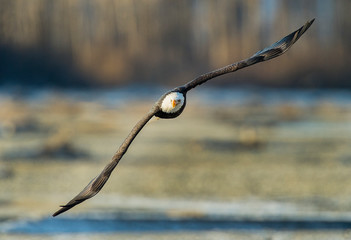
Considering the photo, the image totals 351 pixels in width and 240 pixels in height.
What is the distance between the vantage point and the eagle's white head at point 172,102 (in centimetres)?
838

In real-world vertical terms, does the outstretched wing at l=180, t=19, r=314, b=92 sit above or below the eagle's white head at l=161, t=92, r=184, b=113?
above

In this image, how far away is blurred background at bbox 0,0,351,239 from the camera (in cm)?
1069

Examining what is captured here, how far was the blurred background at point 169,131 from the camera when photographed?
35.1 feet

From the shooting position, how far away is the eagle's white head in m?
8.38

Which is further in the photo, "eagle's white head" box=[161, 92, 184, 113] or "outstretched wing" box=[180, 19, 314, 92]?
"eagle's white head" box=[161, 92, 184, 113]

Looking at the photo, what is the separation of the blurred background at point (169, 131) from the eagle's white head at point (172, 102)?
20.1 inches

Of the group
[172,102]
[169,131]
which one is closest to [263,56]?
[172,102]

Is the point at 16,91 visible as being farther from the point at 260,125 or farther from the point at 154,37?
the point at 260,125

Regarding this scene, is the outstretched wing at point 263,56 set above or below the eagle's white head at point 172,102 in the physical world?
above

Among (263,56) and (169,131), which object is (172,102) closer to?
(263,56)

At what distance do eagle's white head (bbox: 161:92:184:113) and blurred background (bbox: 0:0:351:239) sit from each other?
51cm

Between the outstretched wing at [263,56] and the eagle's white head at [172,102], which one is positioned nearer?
the outstretched wing at [263,56]

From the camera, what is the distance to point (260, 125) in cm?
2278

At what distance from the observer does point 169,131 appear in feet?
72.7
